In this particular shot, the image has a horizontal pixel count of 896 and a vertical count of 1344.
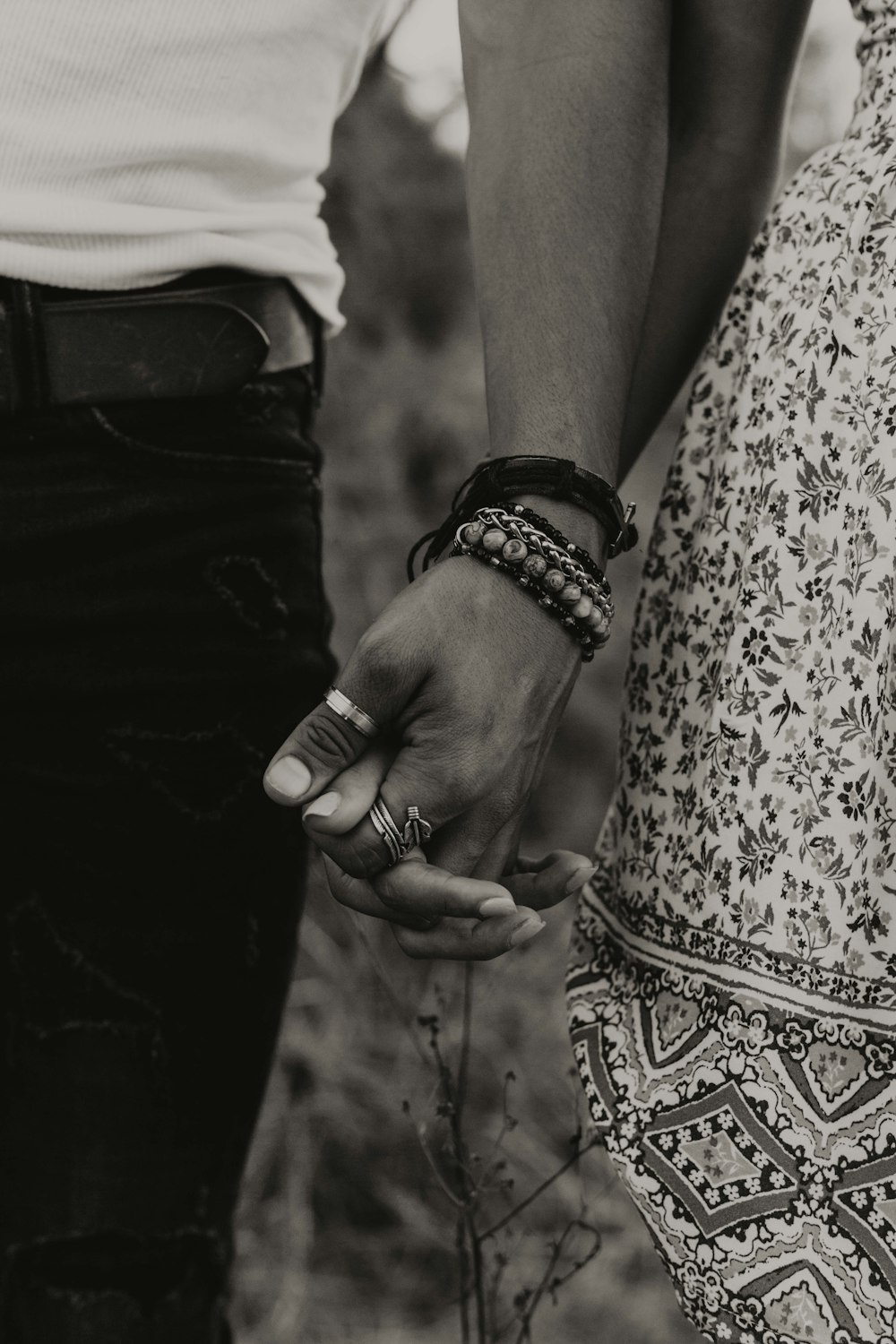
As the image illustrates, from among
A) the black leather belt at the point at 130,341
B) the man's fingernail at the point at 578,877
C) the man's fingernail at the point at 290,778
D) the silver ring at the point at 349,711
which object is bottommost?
the man's fingernail at the point at 578,877

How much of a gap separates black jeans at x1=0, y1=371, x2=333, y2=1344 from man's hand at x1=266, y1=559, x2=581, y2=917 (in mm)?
291

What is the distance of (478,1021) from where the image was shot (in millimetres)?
2656

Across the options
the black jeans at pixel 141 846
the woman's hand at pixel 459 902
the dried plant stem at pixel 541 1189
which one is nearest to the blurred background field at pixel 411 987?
the dried plant stem at pixel 541 1189

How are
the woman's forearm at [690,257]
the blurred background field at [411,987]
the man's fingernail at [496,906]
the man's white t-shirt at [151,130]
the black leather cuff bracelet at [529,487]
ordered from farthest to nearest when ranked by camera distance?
the blurred background field at [411,987] → the woman's forearm at [690,257] → the man's white t-shirt at [151,130] → the black leather cuff bracelet at [529,487] → the man's fingernail at [496,906]

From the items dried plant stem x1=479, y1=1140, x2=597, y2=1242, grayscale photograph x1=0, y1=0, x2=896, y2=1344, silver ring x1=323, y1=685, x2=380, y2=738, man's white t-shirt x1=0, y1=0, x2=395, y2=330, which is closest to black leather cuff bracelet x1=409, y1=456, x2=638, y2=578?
grayscale photograph x1=0, y1=0, x2=896, y2=1344

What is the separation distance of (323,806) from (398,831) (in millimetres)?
45

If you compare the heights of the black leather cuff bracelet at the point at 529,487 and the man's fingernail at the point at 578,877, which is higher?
the black leather cuff bracelet at the point at 529,487

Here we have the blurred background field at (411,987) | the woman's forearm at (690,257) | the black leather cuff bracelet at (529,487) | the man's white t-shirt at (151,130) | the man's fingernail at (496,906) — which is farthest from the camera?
the blurred background field at (411,987)

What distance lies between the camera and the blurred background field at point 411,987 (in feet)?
7.59

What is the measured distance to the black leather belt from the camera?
910mm

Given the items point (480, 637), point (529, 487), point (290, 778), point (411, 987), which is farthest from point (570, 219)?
point (411, 987)

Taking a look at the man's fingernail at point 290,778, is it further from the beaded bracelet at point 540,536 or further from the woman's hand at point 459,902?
the beaded bracelet at point 540,536

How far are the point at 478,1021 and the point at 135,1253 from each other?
5.51 ft

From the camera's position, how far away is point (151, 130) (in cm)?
94
